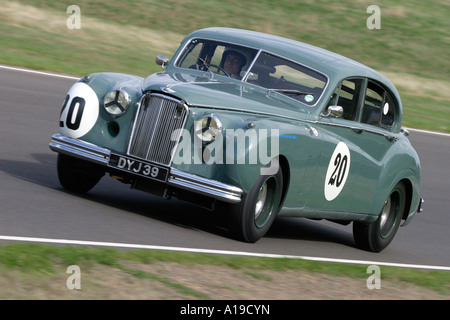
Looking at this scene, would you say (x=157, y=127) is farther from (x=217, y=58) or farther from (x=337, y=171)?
(x=337, y=171)

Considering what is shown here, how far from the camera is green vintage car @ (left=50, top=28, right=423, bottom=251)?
7488 mm

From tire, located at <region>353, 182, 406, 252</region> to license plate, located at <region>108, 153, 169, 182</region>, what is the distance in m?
2.87

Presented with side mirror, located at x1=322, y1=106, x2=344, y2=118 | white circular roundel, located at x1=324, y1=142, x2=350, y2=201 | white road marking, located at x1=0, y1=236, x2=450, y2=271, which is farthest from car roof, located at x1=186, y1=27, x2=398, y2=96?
white road marking, located at x1=0, y1=236, x2=450, y2=271

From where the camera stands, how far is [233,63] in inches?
350

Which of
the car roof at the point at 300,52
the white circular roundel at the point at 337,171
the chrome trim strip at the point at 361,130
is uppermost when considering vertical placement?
the car roof at the point at 300,52

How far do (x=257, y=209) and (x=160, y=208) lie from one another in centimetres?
150

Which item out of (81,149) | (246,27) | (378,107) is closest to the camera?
(81,149)

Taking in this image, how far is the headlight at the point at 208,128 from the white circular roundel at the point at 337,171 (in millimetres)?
1499

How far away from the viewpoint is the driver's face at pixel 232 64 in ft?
29.0

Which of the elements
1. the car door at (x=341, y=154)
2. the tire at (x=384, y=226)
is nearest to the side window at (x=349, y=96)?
the car door at (x=341, y=154)

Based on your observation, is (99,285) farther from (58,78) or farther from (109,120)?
(58,78)

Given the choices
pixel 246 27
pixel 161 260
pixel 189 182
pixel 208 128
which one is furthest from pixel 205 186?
pixel 246 27

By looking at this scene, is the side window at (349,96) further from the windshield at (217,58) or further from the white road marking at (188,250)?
the white road marking at (188,250)

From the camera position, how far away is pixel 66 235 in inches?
268
